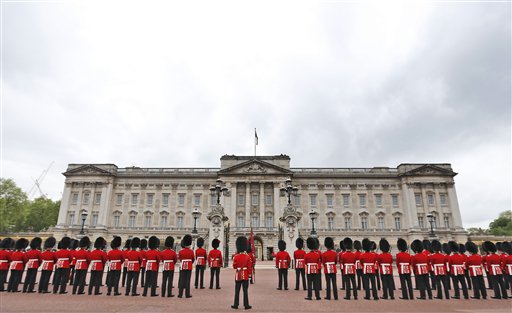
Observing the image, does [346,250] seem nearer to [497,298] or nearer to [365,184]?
[497,298]

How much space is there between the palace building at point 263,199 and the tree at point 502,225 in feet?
117

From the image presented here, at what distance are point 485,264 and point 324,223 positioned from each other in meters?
42.3


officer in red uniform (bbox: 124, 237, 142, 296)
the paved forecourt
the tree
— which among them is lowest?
the paved forecourt

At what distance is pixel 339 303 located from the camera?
34.0 feet

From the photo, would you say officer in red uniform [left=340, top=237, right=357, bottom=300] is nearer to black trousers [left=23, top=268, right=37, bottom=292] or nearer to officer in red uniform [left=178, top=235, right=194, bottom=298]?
officer in red uniform [left=178, top=235, right=194, bottom=298]

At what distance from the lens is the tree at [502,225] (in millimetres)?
76025

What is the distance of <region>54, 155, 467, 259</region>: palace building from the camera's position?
53.2 m

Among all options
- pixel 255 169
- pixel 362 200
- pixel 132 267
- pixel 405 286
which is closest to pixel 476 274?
pixel 405 286

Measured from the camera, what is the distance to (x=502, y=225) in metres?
84.1

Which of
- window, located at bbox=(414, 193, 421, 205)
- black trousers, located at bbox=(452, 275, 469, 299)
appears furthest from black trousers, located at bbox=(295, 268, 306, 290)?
window, located at bbox=(414, 193, 421, 205)

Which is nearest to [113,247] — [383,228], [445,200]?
[383,228]

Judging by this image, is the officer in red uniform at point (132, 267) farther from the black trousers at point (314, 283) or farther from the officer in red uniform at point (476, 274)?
the officer in red uniform at point (476, 274)

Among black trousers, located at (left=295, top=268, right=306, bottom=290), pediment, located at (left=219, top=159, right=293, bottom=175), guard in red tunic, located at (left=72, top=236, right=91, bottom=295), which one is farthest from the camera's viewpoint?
pediment, located at (left=219, top=159, right=293, bottom=175)

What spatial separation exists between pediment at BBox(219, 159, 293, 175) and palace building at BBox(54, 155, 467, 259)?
0.18 meters
